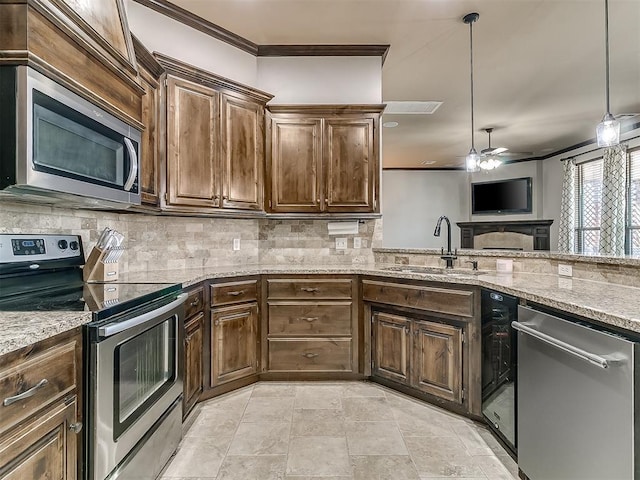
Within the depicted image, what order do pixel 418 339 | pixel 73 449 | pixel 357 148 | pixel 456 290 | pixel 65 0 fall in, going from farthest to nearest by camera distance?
pixel 357 148 → pixel 418 339 → pixel 456 290 → pixel 65 0 → pixel 73 449

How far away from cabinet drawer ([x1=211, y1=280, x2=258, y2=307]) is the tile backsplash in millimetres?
562

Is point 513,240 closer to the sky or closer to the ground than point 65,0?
closer to the ground

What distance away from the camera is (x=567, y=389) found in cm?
138

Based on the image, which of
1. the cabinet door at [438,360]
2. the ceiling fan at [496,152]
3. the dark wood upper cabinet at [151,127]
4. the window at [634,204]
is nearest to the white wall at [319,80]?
the dark wood upper cabinet at [151,127]

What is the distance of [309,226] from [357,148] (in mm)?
876

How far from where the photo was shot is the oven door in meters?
1.21

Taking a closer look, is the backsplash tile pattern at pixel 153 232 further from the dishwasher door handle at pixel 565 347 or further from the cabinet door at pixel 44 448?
the dishwasher door handle at pixel 565 347

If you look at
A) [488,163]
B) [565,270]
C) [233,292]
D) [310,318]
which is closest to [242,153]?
[233,292]

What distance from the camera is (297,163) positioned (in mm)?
3154

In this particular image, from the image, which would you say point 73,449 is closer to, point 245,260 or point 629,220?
point 245,260

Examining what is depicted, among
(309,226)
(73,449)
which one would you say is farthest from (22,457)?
(309,226)

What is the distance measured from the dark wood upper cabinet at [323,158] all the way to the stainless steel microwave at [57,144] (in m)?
1.54

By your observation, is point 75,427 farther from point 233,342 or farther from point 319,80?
point 319,80

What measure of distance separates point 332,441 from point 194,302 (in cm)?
120
